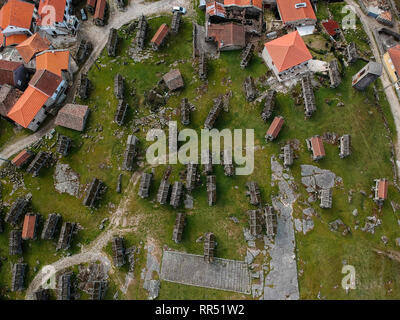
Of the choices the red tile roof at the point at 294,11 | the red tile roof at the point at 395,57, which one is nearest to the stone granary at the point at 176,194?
the red tile roof at the point at 294,11

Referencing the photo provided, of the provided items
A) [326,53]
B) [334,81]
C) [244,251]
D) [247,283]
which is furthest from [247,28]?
[247,283]

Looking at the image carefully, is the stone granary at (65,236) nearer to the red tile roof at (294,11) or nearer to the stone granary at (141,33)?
the stone granary at (141,33)

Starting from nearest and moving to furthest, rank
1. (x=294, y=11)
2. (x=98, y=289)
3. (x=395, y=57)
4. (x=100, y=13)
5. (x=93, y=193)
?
1. (x=98, y=289)
2. (x=93, y=193)
3. (x=395, y=57)
4. (x=294, y=11)
5. (x=100, y=13)

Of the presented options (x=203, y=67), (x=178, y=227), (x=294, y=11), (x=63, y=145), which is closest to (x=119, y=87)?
(x=63, y=145)

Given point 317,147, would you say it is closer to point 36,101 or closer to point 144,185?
point 144,185

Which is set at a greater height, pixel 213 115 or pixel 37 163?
pixel 213 115

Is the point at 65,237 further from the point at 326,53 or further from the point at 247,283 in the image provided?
the point at 326,53

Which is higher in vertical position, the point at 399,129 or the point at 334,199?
the point at 399,129
